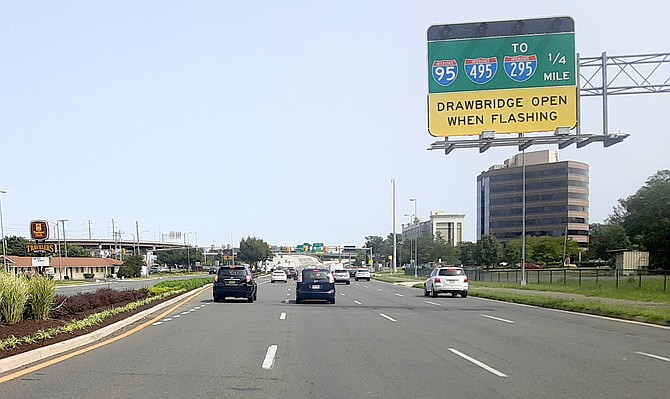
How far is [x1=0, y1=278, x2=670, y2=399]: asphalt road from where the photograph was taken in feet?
31.5

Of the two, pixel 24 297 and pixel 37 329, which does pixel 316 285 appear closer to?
pixel 24 297

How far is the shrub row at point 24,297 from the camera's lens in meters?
15.4

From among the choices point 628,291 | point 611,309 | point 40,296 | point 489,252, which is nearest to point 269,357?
point 40,296

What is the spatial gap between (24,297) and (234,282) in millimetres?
15196

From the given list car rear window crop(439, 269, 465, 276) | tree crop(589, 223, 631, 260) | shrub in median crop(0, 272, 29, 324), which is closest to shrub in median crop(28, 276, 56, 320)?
shrub in median crop(0, 272, 29, 324)

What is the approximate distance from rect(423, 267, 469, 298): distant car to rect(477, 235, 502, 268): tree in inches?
2245

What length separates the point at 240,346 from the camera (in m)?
14.7

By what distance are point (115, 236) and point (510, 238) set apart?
262ft

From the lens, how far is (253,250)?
417 ft

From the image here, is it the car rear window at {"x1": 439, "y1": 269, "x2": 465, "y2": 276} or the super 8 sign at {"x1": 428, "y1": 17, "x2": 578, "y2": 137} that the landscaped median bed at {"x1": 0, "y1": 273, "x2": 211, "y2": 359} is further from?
the car rear window at {"x1": 439, "y1": 269, "x2": 465, "y2": 276}

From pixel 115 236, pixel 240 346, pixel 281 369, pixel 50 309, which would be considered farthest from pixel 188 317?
pixel 115 236

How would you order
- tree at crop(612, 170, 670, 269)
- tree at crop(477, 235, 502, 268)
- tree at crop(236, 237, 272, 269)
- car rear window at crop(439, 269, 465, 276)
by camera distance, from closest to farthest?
car rear window at crop(439, 269, 465, 276)
tree at crop(612, 170, 670, 269)
tree at crop(477, 235, 502, 268)
tree at crop(236, 237, 272, 269)

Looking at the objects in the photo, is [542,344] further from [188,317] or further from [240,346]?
[188,317]

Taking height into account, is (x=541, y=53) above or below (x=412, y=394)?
above
